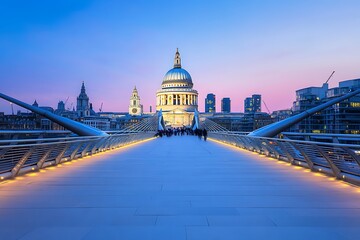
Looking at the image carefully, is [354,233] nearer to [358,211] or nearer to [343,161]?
[358,211]

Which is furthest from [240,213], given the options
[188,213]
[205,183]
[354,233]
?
[205,183]

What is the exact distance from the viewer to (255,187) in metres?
8.30

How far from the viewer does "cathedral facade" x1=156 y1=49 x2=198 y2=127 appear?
145000 mm

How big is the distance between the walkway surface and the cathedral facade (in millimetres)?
131490

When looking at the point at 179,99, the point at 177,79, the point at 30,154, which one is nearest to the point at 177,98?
the point at 179,99

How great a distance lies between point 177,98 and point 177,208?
152 meters

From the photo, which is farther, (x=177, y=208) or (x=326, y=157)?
(x=326, y=157)

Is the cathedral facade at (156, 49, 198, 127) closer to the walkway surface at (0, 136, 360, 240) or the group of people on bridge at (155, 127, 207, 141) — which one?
the group of people on bridge at (155, 127, 207, 141)

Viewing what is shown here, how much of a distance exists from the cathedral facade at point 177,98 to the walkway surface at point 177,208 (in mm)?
131490

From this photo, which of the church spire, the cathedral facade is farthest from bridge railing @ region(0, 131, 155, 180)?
the church spire

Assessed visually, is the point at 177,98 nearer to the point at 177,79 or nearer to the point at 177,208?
the point at 177,79

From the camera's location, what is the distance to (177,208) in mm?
6145

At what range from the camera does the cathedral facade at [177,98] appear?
145000 mm

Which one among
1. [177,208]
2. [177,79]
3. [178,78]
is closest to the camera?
[177,208]
